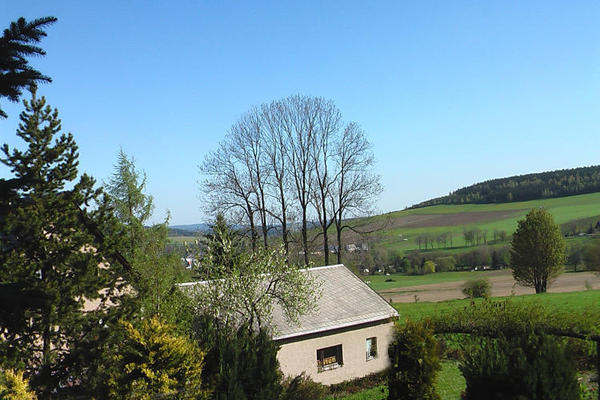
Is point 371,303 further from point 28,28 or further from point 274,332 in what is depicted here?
point 28,28

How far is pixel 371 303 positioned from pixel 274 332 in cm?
677

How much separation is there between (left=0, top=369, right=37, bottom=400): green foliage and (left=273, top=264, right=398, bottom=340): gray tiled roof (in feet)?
33.5

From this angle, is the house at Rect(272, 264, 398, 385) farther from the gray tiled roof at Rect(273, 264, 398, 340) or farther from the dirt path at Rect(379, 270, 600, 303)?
the dirt path at Rect(379, 270, 600, 303)

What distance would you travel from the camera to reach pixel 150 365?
13156mm

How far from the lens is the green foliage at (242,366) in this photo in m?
14.7

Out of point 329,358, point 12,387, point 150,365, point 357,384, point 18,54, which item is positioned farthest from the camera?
point 329,358

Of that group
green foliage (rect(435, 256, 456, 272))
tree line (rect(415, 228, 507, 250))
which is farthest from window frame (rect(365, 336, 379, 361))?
Answer: tree line (rect(415, 228, 507, 250))

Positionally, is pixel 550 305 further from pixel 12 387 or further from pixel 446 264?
pixel 446 264

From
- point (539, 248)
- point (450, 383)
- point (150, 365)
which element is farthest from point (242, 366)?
point (539, 248)

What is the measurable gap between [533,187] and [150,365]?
12058 cm

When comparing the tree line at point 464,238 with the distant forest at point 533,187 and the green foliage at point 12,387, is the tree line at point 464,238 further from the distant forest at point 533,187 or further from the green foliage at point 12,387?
the green foliage at point 12,387

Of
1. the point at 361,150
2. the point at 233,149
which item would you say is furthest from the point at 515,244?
the point at 233,149

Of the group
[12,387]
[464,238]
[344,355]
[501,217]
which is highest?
[501,217]

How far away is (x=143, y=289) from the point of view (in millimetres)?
14617
